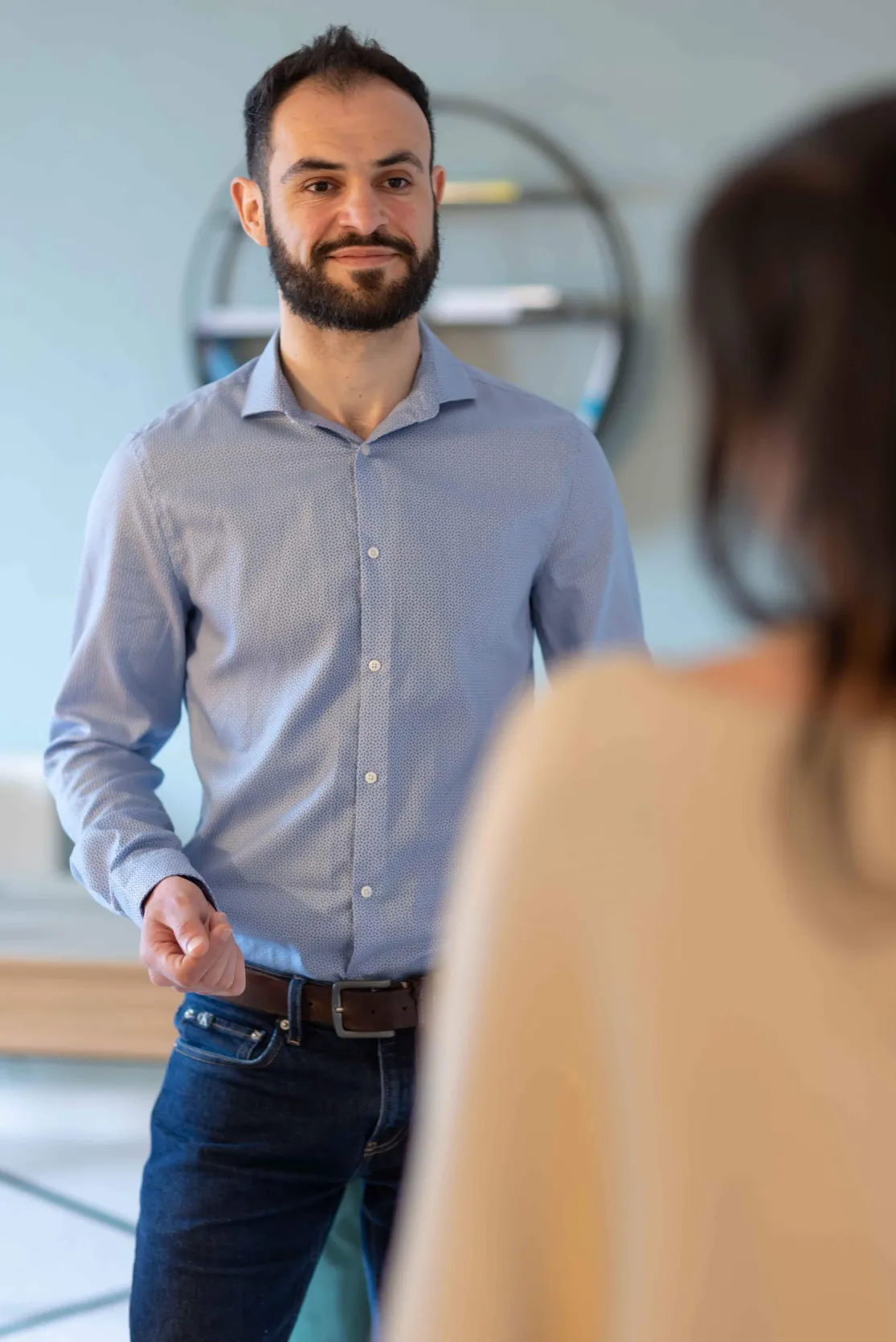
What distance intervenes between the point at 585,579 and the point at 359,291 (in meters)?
0.42

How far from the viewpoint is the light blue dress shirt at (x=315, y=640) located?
1605 mm

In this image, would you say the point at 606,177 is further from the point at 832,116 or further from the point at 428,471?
the point at 832,116

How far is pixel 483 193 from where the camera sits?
3.22m

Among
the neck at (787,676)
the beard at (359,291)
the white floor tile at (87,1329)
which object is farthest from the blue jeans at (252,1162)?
the neck at (787,676)

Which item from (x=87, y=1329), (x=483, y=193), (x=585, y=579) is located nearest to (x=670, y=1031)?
(x=585, y=579)

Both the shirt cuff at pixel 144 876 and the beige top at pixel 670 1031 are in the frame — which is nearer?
the beige top at pixel 670 1031

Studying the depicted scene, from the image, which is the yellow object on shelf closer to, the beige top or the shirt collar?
the shirt collar

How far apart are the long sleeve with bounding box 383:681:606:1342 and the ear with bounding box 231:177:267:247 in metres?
1.43

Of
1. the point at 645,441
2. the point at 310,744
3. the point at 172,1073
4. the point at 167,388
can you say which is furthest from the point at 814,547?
the point at 167,388

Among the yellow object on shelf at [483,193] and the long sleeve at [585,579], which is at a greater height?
the yellow object on shelf at [483,193]

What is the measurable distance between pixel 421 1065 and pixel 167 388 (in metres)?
2.25

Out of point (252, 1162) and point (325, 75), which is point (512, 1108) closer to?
point (252, 1162)

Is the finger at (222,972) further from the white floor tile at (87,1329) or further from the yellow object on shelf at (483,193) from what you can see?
the yellow object on shelf at (483,193)

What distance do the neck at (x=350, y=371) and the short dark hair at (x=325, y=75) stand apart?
9.6 inches
